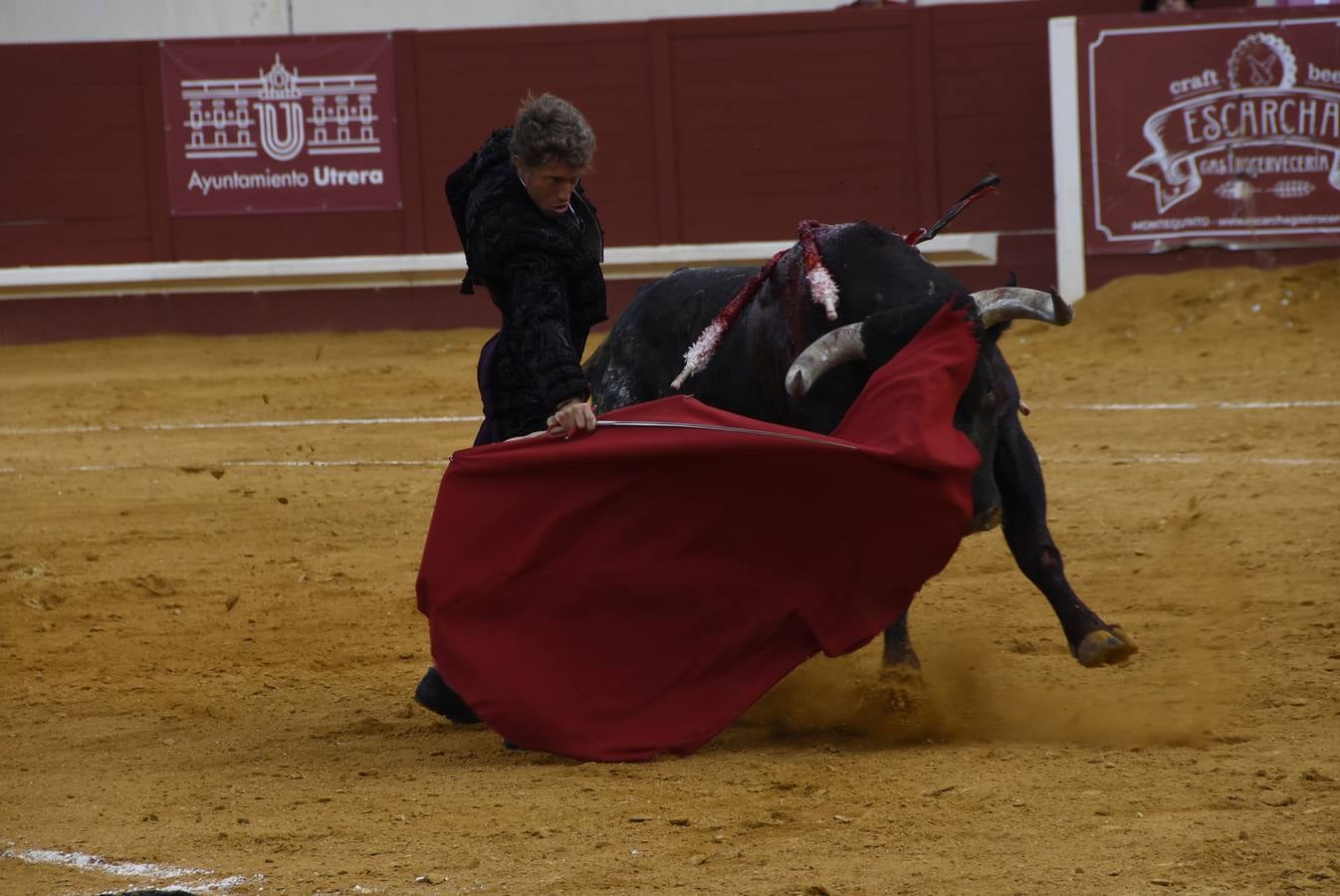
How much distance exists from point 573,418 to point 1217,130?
7390 mm

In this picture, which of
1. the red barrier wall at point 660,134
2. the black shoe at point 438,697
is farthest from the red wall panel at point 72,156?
the black shoe at point 438,697

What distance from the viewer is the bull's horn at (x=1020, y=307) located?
10.8 ft

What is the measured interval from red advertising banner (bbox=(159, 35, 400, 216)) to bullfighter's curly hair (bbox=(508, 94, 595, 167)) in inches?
311

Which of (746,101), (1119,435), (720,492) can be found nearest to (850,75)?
(746,101)

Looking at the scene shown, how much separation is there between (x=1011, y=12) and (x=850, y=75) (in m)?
1.03

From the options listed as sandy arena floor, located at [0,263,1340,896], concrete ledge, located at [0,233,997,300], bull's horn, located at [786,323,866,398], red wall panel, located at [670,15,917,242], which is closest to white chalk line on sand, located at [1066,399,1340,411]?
sandy arena floor, located at [0,263,1340,896]

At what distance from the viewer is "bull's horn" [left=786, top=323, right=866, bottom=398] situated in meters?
3.26

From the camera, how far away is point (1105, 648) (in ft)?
10.6

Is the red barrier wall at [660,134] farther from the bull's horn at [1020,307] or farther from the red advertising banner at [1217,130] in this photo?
the bull's horn at [1020,307]

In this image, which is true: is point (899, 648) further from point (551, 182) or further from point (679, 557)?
point (551, 182)

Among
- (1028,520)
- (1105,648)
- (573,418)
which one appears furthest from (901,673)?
(573,418)

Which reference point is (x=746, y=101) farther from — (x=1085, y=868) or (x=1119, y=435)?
(x=1085, y=868)

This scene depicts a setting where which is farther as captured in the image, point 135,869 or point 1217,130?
point 1217,130

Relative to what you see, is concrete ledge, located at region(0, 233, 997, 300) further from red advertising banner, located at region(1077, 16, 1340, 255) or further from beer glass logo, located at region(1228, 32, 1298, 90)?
beer glass logo, located at region(1228, 32, 1298, 90)
